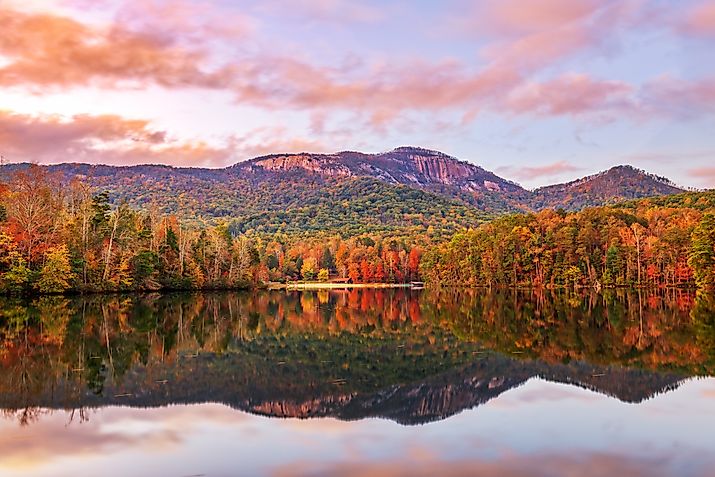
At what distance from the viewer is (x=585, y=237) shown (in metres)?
85.7

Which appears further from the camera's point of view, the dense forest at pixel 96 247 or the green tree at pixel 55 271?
the dense forest at pixel 96 247

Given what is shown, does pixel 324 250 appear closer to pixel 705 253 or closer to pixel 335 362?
pixel 705 253

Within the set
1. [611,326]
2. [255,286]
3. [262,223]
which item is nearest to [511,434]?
[611,326]

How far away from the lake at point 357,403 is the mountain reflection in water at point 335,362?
8 cm

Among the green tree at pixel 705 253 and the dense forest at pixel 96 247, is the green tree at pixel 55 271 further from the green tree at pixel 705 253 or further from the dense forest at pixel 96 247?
the green tree at pixel 705 253

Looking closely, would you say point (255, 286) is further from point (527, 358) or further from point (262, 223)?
point (262, 223)

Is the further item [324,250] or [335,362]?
[324,250]

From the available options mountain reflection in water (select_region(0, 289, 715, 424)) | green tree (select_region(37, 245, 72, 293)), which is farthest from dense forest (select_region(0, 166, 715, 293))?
mountain reflection in water (select_region(0, 289, 715, 424))


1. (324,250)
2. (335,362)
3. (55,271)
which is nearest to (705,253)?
(335,362)

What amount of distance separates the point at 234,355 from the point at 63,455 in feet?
32.8

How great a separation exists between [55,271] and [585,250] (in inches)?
2671

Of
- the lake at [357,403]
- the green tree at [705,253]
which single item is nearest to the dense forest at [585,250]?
the green tree at [705,253]

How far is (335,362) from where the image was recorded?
1772 cm

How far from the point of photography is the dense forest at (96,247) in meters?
48.1
